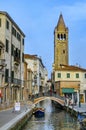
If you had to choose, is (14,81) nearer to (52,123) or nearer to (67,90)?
(52,123)

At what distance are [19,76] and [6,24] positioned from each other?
18.2 meters

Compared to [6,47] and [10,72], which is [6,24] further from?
[10,72]

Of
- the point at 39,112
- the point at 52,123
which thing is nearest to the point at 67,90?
the point at 39,112

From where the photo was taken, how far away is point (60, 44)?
164500 mm

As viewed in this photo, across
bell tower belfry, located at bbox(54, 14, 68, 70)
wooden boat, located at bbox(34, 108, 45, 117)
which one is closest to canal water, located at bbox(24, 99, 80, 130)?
wooden boat, located at bbox(34, 108, 45, 117)

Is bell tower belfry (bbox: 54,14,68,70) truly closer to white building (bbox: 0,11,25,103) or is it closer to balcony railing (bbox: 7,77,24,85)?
white building (bbox: 0,11,25,103)

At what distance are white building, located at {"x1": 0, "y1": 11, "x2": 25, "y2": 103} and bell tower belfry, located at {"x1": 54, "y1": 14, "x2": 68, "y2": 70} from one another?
74.0 m

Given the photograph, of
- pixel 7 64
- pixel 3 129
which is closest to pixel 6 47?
pixel 7 64

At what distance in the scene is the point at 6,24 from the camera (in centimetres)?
6356

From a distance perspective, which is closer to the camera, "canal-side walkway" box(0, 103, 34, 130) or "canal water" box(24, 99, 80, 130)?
"canal-side walkway" box(0, 103, 34, 130)

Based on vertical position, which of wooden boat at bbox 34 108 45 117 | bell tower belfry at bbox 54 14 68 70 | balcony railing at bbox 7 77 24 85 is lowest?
wooden boat at bbox 34 108 45 117

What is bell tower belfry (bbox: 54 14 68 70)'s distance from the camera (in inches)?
6205

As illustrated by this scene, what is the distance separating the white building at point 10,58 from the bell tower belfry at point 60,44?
7403 cm

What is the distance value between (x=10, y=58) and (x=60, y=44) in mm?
97770
